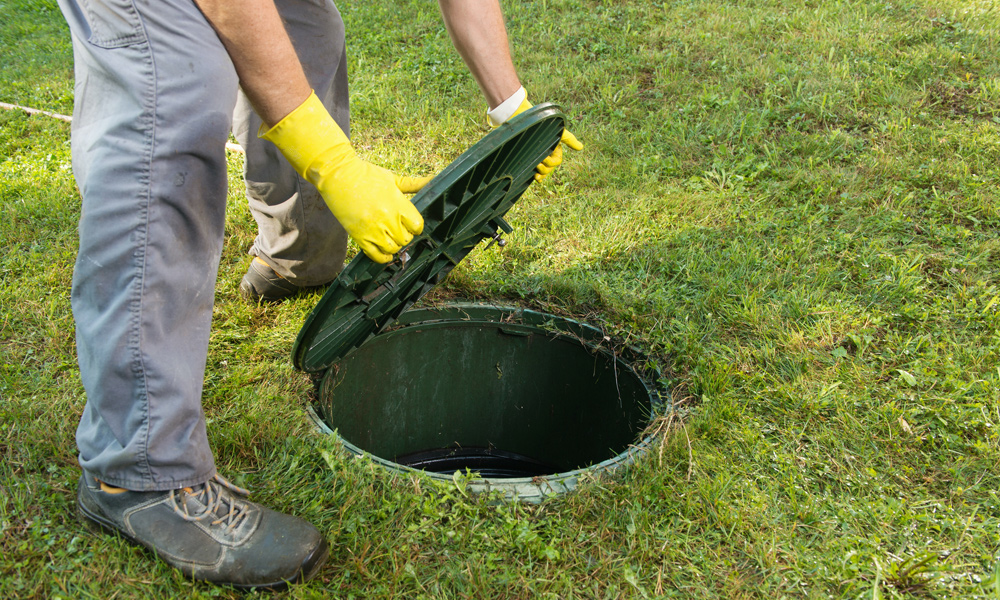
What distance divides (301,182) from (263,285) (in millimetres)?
433

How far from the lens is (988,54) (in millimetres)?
4184

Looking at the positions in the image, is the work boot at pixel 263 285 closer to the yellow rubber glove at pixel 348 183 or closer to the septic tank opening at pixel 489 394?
the septic tank opening at pixel 489 394

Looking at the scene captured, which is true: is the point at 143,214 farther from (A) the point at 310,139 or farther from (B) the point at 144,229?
(A) the point at 310,139

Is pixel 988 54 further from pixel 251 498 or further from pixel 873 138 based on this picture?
pixel 251 498

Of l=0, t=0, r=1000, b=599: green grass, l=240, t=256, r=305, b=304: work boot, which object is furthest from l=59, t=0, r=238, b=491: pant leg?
l=240, t=256, r=305, b=304: work boot

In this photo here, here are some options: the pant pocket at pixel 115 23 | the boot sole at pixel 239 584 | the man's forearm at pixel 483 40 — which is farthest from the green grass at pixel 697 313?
the pant pocket at pixel 115 23

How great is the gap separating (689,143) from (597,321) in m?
1.50

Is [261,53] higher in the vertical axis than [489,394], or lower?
higher

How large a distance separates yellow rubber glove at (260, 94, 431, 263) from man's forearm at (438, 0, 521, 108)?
764mm

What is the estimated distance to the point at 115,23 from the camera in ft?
4.89

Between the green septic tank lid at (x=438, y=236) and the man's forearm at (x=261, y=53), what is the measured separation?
1.27 feet

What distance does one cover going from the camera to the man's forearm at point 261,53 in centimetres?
160

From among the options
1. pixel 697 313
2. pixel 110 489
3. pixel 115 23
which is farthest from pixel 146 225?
pixel 697 313

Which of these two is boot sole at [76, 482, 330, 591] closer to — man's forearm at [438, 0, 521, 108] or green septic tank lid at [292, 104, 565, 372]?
green septic tank lid at [292, 104, 565, 372]
